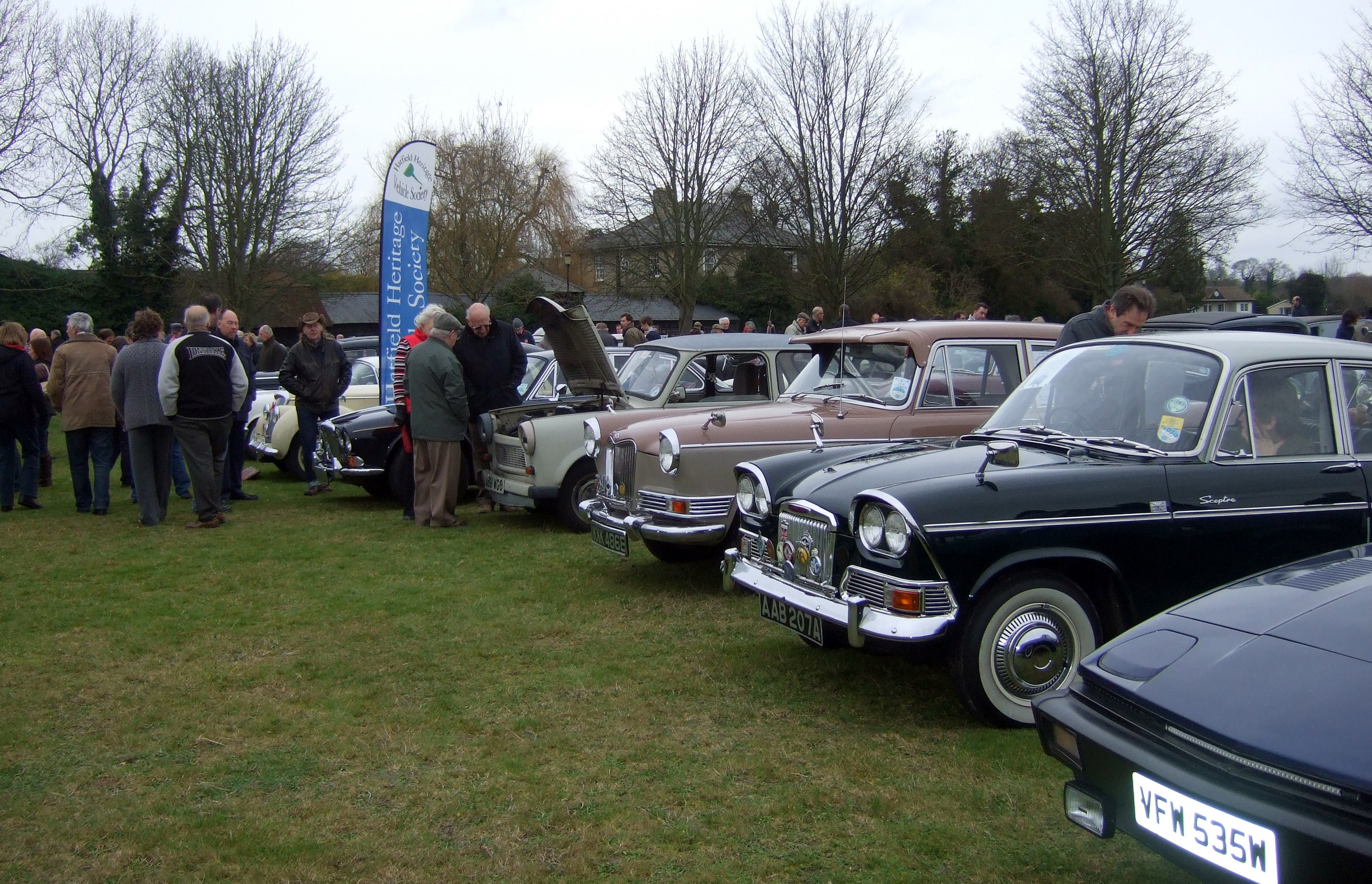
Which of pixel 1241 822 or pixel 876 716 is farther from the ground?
pixel 1241 822

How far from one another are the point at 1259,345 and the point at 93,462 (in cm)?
1068

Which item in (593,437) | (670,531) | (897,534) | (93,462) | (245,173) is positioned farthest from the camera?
(245,173)

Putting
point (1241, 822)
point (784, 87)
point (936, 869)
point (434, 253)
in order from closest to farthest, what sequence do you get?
point (1241, 822)
point (936, 869)
point (784, 87)
point (434, 253)

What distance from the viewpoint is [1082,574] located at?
4.48 m

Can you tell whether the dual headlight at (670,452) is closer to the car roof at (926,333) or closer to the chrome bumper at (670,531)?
the chrome bumper at (670,531)

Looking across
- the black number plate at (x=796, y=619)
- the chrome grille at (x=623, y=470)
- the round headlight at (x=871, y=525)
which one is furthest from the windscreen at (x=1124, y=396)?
the chrome grille at (x=623, y=470)

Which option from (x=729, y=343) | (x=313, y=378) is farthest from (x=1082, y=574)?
(x=313, y=378)

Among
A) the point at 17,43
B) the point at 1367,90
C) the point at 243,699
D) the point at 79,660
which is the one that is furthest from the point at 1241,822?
the point at 17,43

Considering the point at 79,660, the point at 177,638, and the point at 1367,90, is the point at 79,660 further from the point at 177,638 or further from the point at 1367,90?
the point at 1367,90

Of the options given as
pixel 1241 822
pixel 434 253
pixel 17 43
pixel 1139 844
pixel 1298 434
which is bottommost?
pixel 1139 844

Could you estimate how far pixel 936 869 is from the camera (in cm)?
331

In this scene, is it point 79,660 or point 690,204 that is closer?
point 79,660

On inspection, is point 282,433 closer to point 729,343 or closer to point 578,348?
point 578,348

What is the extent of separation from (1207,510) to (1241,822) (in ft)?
7.82
